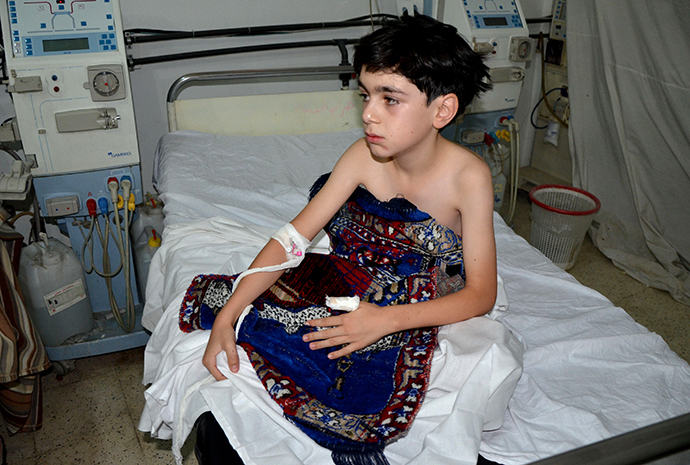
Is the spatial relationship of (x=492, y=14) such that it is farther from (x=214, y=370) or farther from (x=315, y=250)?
(x=214, y=370)

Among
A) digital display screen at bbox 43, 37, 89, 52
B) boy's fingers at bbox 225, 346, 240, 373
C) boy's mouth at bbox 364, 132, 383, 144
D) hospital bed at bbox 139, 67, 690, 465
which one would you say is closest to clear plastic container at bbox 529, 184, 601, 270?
hospital bed at bbox 139, 67, 690, 465

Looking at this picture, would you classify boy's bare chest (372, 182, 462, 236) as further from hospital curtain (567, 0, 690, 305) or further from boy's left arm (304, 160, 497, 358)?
hospital curtain (567, 0, 690, 305)

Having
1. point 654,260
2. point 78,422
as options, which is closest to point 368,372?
point 78,422

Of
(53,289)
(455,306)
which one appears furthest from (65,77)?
(455,306)

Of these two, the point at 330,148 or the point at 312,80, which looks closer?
the point at 330,148

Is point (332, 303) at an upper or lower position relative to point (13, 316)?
upper

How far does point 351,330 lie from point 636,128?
80.2 inches

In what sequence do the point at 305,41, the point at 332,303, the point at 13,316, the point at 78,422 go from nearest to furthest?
1. the point at 332,303
2. the point at 13,316
3. the point at 78,422
4. the point at 305,41

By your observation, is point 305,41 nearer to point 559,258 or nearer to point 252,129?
point 252,129

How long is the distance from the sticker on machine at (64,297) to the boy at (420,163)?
0.99m

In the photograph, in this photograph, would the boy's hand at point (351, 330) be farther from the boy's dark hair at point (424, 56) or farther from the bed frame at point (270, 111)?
the bed frame at point (270, 111)

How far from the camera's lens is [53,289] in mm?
1789

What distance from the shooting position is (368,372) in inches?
41.2

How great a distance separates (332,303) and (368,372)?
0.16 m
